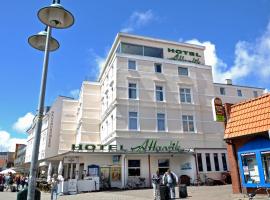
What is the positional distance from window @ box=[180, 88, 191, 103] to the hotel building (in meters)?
0.13

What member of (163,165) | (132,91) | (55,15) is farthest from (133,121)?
(55,15)

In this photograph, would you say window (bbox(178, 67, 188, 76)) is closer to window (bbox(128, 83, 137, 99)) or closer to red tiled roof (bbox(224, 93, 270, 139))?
window (bbox(128, 83, 137, 99))

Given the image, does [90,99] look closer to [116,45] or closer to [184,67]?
[116,45]

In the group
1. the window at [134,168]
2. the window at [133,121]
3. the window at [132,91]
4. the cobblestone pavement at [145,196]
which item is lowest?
the cobblestone pavement at [145,196]

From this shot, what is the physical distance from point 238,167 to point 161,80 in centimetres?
2060

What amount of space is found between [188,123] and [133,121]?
7.22 meters

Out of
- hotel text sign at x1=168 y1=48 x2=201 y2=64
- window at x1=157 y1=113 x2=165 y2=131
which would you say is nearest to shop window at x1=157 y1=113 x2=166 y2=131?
window at x1=157 y1=113 x2=165 y2=131

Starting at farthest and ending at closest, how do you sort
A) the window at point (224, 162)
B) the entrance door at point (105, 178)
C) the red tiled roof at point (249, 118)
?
the window at point (224, 162)
the entrance door at point (105, 178)
the red tiled roof at point (249, 118)

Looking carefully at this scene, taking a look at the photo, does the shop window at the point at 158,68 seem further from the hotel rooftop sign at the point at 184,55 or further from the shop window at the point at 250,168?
the shop window at the point at 250,168

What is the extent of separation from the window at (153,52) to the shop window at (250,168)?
23.4 meters

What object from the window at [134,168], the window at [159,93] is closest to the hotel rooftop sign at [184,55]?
the window at [159,93]

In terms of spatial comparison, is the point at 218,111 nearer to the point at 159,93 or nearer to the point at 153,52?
the point at 159,93

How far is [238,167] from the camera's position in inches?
652

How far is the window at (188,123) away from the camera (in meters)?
35.1
